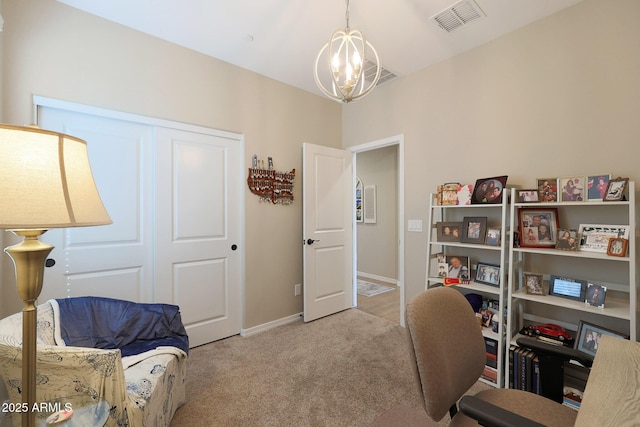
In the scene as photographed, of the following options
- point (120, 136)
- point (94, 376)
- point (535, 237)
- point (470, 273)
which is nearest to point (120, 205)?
point (120, 136)

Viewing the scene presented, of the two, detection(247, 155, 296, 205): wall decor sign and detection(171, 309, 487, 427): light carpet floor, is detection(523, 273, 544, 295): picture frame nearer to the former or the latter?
detection(171, 309, 487, 427): light carpet floor

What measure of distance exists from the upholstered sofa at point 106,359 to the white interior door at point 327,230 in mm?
1595

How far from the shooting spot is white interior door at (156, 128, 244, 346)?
8.20ft

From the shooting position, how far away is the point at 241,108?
2.92 metres

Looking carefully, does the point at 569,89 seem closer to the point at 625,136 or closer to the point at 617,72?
the point at 617,72

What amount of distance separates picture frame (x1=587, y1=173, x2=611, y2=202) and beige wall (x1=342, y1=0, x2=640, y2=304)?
0.69ft

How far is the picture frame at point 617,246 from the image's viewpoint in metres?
1.65

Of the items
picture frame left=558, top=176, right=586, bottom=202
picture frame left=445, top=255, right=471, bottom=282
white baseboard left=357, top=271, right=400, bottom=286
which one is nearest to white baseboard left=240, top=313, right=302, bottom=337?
picture frame left=445, top=255, right=471, bottom=282

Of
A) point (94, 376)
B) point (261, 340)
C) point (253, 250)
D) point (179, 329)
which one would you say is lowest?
point (261, 340)

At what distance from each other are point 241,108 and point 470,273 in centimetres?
278

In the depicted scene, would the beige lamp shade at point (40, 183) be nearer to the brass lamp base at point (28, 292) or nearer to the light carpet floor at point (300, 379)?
the brass lamp base at point (28, 292)

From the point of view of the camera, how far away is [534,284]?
202 cm

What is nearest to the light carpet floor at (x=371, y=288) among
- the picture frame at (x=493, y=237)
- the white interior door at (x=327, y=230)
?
the white interior door at (x=327, y=230)

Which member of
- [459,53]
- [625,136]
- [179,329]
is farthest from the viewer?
[459,53]
